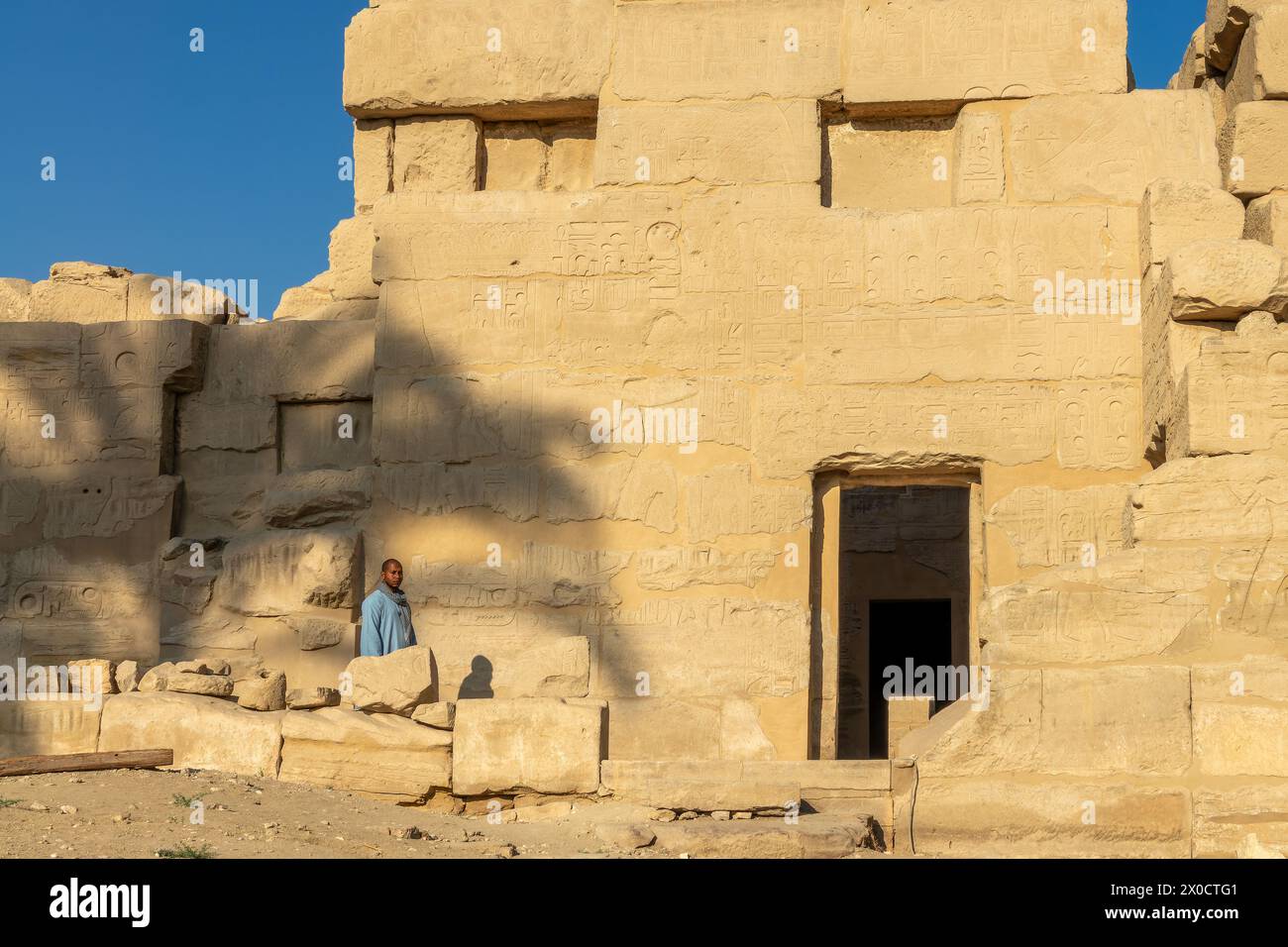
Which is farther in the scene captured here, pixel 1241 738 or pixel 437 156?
pixel 437 156

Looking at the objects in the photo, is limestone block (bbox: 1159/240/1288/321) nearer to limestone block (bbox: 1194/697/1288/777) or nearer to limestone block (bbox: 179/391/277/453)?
limestone block (bbox: 1194/697/1288/777)

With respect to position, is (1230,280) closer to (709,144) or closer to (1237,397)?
(1237,397)

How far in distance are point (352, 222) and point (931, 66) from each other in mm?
3454

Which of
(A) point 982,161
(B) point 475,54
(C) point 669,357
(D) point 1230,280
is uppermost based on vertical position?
(B) point 475,54

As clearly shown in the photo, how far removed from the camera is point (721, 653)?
8023mm

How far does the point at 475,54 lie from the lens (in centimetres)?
899

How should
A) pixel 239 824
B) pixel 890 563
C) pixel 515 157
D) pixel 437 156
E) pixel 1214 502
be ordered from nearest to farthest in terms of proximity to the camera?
pixel 239 824 → pixel 1214 502 → pixel 437 156 → pixel 515 157 → pixel 890 563

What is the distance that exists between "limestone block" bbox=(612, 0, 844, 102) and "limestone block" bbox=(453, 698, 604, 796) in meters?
3.69

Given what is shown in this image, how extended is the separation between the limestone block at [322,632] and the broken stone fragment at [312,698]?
4.45 feet

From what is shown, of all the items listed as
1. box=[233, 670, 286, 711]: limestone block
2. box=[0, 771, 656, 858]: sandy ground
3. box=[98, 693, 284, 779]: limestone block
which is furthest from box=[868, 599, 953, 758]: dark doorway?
box=[0, 771, 656, 858]: sandy ground

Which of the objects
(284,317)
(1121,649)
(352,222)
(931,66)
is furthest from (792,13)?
(1121,649)

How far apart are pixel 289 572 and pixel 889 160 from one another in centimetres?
401

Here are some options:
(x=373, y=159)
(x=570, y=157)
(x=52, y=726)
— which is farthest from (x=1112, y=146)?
(x=52, y=726)

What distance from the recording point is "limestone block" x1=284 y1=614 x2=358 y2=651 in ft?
27.7
